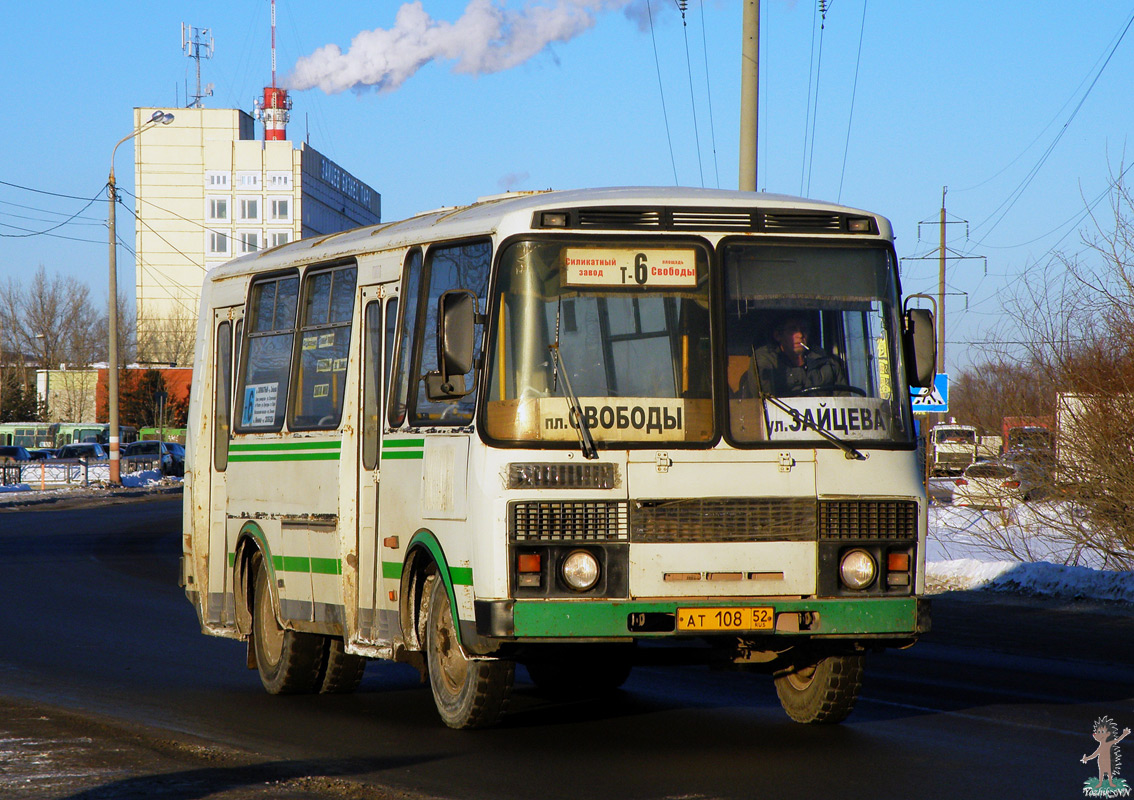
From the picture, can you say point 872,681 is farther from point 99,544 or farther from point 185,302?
point 185,302

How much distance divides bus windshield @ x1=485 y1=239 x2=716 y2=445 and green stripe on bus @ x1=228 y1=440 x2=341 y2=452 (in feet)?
7.67

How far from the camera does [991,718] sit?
9.28 meters

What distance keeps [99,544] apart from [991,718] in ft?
71.9

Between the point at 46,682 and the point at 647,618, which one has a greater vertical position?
the point at 647,618

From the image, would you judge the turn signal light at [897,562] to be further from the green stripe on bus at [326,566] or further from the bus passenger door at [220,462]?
the bus passenger door at [220,462]

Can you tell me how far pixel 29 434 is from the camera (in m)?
90.6

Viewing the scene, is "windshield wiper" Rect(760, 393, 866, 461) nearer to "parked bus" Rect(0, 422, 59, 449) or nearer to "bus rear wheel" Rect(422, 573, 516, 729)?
"bus rear wheel" Rect(422, 573, 516, 729)

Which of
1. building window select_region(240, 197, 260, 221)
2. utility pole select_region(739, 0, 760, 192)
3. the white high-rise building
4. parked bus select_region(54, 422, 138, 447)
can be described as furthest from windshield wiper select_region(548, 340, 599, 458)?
building window select_region(240, 197, 260, 221)

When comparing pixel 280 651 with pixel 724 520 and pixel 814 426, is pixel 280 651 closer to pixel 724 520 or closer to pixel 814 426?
pixel 724 520

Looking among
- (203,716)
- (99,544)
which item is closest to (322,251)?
(203,716)

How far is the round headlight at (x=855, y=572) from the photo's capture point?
816 cm

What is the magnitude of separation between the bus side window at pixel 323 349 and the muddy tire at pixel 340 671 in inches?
61.7

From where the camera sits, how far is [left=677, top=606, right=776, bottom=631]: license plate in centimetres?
796
